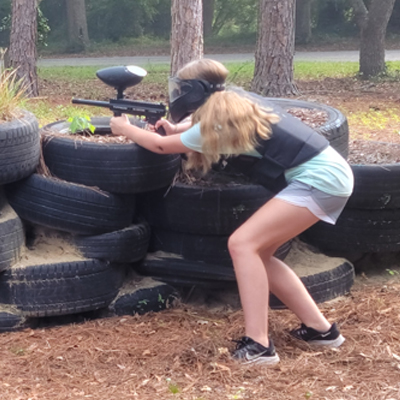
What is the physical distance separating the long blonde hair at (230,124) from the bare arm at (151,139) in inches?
6.2

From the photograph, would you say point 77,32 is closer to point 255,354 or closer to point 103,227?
point 103,227

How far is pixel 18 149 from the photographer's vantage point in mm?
3854

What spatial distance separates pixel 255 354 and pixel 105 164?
4.96ft

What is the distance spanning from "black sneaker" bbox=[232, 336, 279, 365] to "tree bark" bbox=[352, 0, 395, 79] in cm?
1329

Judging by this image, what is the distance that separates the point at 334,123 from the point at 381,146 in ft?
3.48

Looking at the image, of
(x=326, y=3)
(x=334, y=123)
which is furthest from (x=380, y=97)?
(x=326, y=3)

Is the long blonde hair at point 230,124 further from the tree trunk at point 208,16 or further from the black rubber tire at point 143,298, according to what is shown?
the tree trunk at point 208,16

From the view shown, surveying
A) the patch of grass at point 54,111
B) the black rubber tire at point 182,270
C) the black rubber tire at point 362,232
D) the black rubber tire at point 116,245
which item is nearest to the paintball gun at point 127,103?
the black rubber tire at point 116,245

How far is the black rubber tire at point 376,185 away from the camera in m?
4.74

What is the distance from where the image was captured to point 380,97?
12602 mm

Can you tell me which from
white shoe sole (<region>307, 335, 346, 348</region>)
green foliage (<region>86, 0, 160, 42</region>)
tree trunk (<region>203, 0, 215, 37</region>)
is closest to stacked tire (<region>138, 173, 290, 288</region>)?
white shoe sole (<region>307, 335, 346, 348</region>)

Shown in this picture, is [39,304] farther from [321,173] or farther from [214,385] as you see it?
[321,173]

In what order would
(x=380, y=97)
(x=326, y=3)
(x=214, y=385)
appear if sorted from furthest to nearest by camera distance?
1. (x=326, y=3)
2. (x=380, y=97)
3. (x=214, y=385)

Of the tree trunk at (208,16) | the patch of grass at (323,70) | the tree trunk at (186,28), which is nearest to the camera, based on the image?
the tree trunk at (186,28)
